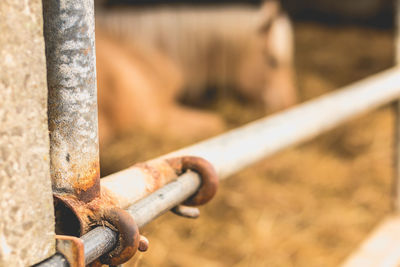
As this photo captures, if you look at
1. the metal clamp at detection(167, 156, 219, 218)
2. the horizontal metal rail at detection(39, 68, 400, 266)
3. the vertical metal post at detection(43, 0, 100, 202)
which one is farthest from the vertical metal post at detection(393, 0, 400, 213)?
the vertical metal post at detection(43, 0, 100, 202)

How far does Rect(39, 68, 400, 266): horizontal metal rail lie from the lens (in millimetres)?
322

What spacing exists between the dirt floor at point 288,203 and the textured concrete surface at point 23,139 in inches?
27.9

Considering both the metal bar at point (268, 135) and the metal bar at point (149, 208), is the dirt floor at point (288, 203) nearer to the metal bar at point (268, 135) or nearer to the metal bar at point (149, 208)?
the metal bar at point (268, 135)

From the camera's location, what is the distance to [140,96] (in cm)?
194

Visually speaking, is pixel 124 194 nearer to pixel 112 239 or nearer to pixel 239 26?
pixel 112 239

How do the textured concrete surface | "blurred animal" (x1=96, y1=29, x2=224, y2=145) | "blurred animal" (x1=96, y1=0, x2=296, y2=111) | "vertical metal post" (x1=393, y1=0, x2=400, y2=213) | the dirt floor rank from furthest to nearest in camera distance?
"blurred animal" (x1=96, y1=0, x2=296, y2=111) < "blurred animal" (x1=96, y1=29, x2=224, y2=145) < the dirt floor < "vertical metal post" (x1=393, y1=0, x2=400, y2=213) < the textured concrete surface

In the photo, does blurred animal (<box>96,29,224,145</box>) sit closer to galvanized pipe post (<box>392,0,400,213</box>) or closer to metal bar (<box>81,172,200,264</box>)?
galvanized pipe post (<box>392,0,400,213</box>)

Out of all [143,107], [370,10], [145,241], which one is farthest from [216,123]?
[370,10]

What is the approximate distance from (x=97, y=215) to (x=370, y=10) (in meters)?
3.83

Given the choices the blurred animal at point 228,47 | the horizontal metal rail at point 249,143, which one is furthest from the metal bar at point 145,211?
the blurred animal at point 228,47

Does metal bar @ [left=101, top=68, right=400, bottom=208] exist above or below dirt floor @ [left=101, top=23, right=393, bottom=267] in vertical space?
above

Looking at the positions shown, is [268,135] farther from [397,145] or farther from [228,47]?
[228,47]

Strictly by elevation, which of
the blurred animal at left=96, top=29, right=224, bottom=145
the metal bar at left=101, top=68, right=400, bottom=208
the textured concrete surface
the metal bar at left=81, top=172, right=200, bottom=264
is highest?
the textured concrete surface

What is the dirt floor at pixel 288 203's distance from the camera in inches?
53.2
